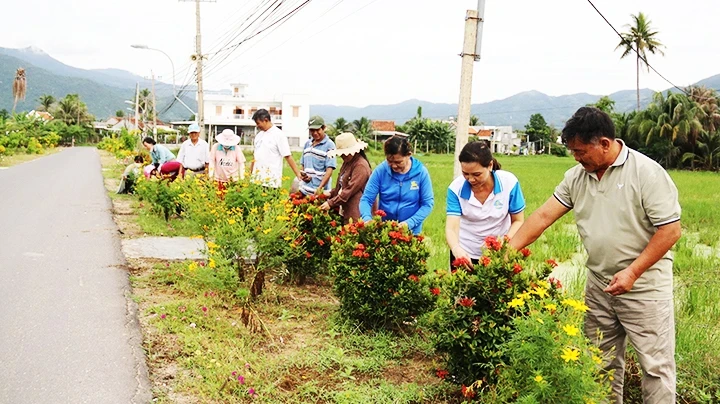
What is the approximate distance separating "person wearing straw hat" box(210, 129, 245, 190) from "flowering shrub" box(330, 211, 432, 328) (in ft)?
13.9

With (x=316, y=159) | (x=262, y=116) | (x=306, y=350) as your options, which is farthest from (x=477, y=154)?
(x=262, y=116)

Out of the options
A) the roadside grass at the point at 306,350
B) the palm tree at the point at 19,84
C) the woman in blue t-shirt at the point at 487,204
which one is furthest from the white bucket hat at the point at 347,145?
the palm tree at the point at 19,84

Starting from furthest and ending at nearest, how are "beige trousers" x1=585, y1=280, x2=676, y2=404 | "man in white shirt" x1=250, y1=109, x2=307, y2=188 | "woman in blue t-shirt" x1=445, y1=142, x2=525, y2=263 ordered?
"man in white shirt" x1=250, y1=109, x2=307, y2=188
"woman in blue t-shirt" x1=445, y1=142, x2=525, y2=263
"beige trousers" x1=585, y1=280, x2=676, y2=404

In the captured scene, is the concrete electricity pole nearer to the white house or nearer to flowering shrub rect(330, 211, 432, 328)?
flowering shrub rect(330, 211, 432, 328)

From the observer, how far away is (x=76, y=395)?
3.65 m

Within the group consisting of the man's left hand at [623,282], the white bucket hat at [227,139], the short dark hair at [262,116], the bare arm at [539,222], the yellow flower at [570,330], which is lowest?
the yellow flower at [570,330]

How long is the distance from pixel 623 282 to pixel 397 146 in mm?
2192

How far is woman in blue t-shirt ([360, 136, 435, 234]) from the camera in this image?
197 inches

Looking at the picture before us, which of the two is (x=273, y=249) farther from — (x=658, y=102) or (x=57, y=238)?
(x=658, y=102)

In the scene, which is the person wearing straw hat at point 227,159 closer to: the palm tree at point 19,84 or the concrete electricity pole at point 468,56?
the concrete electricity pole at point 468,56

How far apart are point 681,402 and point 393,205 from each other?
250 cm

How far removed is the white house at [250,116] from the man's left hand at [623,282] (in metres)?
60.5

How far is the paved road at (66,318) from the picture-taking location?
3758 mm

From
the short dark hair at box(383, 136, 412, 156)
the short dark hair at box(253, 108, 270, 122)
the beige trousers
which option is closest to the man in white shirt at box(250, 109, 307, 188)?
the short dark hair at box(253, 108, 270, 122)
